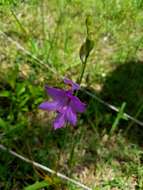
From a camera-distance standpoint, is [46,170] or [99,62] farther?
[99,62]

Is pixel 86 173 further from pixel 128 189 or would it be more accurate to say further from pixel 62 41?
pixel 62 41

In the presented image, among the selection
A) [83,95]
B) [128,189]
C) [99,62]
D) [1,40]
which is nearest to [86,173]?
[128,189]

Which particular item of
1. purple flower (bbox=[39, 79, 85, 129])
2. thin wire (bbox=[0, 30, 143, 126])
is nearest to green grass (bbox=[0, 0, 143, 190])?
thin wire (bbox=[0, 30, 143, 126])

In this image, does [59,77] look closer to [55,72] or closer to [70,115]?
[55,72]

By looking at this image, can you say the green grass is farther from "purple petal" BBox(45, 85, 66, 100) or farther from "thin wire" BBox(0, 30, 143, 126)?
"purple petal" BBox(45, 85, 66, 100)

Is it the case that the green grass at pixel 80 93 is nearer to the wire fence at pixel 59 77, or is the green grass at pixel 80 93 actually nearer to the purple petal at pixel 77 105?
the wire fence at pixel 59 77

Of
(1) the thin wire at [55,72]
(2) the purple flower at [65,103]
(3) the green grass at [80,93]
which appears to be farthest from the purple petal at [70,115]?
(1) the thin wire at [55,72]
